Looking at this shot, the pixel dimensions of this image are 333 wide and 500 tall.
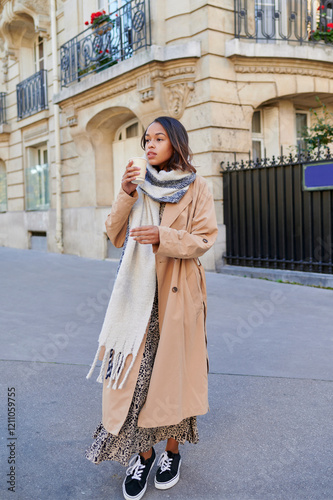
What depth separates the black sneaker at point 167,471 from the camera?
225cm

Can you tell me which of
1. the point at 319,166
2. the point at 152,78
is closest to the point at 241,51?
the point at 152,78

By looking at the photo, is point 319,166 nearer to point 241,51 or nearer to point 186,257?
point 241,51

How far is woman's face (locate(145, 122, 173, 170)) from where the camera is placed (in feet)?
7.48

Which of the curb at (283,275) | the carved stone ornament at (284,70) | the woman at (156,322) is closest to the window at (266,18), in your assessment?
the carved stone ornament at (284,70)

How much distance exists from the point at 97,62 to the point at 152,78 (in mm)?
2352

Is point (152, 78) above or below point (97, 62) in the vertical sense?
below

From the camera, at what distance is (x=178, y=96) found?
908 cm

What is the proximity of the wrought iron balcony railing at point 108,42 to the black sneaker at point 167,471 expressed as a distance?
8304mm

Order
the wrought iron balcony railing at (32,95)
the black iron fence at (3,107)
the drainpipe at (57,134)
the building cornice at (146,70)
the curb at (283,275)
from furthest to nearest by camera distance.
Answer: the black iron fence at (3,107), the wrought iron balcony railing at (32,95), the drainpipe at (57,134), the building cornice at (146,70), the curb at (283,275)

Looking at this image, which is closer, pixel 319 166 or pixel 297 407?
pixel 297 407

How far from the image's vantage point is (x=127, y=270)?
2236mm

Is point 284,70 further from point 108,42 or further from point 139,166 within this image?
point 139,166

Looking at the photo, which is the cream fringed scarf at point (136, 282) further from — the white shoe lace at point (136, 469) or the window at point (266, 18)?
the window at point (266, 18)

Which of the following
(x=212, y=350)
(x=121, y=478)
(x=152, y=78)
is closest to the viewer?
(x=121, y=478)
